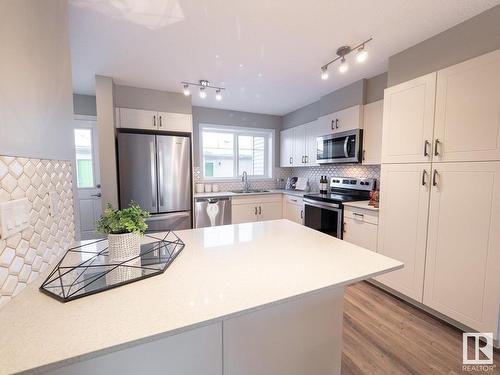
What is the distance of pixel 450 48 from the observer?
1799mm

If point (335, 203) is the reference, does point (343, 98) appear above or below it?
above

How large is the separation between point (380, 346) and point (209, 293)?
1.62 m

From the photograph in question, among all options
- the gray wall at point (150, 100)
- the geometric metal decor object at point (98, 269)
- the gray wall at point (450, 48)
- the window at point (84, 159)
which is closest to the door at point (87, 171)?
the window at point (84, 159)

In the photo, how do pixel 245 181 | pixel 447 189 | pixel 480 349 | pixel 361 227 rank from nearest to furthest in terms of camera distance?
pixel 480 349
pixel 447 189
pixel 361 227
pixel 245 181

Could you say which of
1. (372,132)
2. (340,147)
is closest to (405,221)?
(372,132)

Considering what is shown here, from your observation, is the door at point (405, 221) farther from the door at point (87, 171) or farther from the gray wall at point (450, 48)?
the door at point (87, 171)

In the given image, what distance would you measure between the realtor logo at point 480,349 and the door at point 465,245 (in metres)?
0.06

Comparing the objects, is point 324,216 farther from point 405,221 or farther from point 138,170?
point 138,170

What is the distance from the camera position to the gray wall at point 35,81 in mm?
739

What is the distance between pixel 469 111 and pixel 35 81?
261 cm

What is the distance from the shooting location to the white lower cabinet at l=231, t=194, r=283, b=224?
12.1 feet

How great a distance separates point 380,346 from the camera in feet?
5.38

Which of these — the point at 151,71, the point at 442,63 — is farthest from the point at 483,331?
the point at 151,71

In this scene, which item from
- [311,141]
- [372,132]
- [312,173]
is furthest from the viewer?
[312,173]
